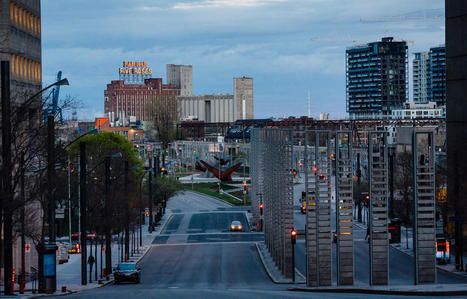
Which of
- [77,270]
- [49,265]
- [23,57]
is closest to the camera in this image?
[49,265]

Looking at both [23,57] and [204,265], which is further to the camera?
[204,265]

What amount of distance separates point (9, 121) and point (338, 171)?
16.9 meters

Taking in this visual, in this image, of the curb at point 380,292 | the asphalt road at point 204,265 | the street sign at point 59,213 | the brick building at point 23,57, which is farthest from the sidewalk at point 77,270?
the curb at point 380,292

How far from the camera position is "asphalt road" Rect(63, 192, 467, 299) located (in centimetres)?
3362

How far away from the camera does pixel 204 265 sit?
58.8m

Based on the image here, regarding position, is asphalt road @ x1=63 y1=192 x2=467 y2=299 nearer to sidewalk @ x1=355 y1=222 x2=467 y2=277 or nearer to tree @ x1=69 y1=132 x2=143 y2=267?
sidewalk @ x1=355 y1=222 x2=467 y2=277

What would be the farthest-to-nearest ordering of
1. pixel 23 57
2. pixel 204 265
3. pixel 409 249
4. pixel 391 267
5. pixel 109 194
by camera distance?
pixel 409 249, pixel 204 265, pixel 109 194, pixel 391 267, pixel 23 57

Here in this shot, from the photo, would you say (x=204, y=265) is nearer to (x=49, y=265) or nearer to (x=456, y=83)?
(x=49, y=265)

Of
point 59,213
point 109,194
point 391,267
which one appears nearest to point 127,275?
point 59,213

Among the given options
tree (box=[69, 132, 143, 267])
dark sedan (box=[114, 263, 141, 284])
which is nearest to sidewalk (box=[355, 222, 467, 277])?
dark sedan (box=[114, 263, 141, 284])

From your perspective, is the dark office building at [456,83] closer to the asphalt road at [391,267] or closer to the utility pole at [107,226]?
the asphalt road at [391,267]

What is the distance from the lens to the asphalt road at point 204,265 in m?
33.6

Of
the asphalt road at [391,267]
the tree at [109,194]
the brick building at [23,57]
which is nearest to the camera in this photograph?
the asphalt road at [391,267]

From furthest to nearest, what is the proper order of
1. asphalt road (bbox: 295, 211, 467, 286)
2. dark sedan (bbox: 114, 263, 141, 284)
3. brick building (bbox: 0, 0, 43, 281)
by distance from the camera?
brick building (bbox: 0, 0, 43, 281) → dark sedan (bbox: 114, 263, 141, 284) → asphalt road (bbox: 295, 211, 467, 286)
